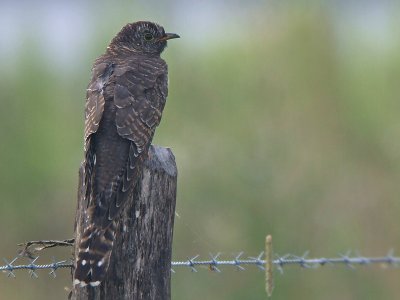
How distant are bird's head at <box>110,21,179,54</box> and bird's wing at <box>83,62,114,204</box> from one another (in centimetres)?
65

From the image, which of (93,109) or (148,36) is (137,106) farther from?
(148,36)

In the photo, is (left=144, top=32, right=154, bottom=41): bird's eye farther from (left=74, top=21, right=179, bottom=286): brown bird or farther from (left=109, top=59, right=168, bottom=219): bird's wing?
(left=109, top=59, right=168, bottom=219): bird's wing

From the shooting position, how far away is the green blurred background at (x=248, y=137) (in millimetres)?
7723

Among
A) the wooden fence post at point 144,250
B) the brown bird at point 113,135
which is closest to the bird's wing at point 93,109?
the brown bird at point 113,135

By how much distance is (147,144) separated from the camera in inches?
211

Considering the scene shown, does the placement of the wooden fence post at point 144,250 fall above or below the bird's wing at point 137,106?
below

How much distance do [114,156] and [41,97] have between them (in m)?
3.88

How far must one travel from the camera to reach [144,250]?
175 inches

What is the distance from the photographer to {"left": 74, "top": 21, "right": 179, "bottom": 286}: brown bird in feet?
15.0

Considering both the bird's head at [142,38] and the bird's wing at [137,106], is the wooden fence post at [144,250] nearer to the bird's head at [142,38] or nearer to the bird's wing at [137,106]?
the bird's wing at [137,106]

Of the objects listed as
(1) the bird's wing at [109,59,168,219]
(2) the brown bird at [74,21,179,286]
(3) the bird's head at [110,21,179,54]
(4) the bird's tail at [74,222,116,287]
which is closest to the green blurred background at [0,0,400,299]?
(3) the bird's head at [110,21,179,54]

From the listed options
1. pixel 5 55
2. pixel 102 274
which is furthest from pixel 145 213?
pixel 5 55

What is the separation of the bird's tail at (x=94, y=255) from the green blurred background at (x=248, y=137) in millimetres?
3008

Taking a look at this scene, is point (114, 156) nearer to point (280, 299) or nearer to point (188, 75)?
point (280, 299)
